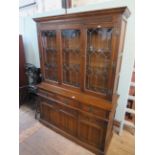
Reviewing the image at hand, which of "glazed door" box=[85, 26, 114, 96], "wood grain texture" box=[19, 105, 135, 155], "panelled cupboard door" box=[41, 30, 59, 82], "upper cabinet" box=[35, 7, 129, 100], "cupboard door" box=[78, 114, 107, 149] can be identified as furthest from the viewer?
"panelled cupboard door" box=[41, 30, 59, 82]

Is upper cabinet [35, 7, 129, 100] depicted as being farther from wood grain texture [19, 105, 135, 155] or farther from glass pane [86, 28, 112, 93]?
wood grain texture [19, 105, 135, 155]

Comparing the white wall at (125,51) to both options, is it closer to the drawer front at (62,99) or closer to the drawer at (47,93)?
the drawer front at (62,99)

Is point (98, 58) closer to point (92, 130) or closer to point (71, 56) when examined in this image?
point (71, 56)

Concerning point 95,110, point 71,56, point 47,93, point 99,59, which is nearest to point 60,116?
point 47,93

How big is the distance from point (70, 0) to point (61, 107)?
187 cm

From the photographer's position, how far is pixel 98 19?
147cm

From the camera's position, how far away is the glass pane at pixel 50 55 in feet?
6.87

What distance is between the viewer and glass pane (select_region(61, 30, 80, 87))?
1.86 meters

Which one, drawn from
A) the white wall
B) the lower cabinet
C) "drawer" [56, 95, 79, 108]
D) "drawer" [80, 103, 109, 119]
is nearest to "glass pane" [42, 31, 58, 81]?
"drawer" [56, 95, 79, 108]

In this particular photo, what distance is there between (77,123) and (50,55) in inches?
49.3

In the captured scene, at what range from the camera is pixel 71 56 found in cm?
199
